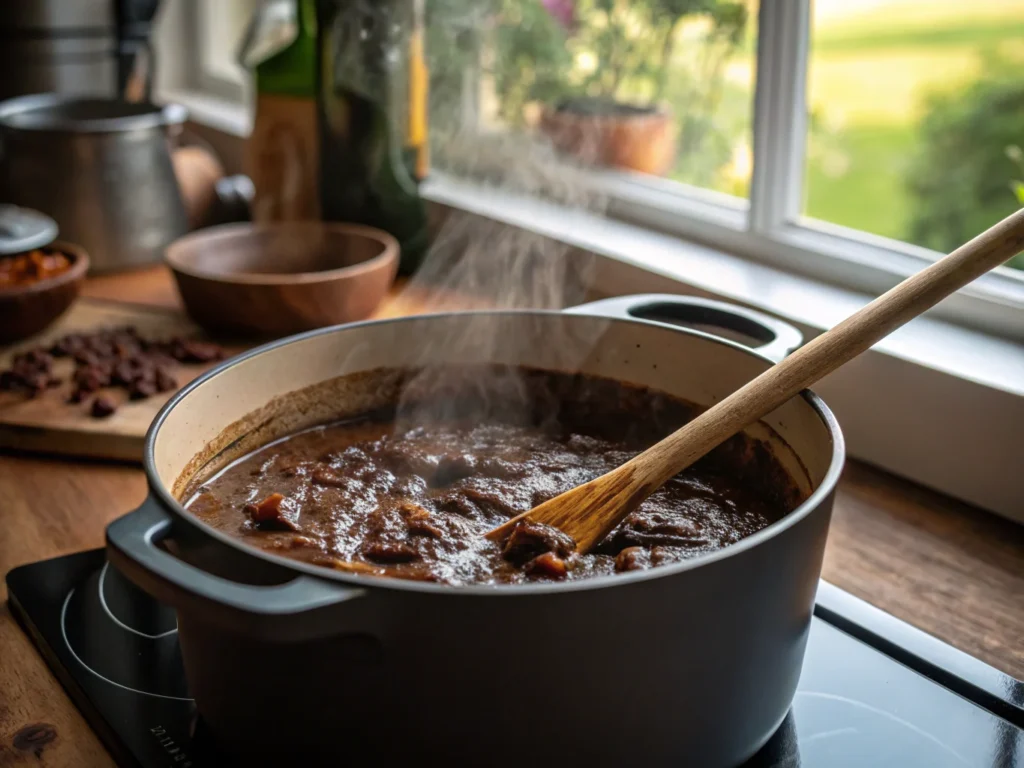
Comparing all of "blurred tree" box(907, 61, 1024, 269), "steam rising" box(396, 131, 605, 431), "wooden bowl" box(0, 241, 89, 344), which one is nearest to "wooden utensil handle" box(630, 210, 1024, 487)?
"steam rising" box(396, 131, 605, 431)

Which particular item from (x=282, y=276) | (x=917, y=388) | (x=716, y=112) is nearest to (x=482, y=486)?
(x=917, y=388)

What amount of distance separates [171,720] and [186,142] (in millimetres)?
1915

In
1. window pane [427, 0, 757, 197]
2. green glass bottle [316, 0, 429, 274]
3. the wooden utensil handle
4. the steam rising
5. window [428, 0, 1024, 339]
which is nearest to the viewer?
the wooden utensil handle

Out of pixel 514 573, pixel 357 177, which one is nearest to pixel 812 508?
pixel 514 573

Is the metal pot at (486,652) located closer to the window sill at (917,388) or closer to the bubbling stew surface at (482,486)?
the bubbling stew surface at (482,486)

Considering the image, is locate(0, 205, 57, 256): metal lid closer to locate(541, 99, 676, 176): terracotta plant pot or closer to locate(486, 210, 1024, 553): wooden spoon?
locate(541, 99, 676, 176): terracotta plant pot

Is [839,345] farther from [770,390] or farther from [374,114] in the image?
[374,114]

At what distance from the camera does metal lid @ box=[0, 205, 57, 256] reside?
1427mm

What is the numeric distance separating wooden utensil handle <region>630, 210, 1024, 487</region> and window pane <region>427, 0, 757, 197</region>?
1.00m

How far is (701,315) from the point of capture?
3.13ft

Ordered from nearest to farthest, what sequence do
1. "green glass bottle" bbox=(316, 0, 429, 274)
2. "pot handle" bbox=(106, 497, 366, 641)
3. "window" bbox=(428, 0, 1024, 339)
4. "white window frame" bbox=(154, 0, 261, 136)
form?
"pot handle" bbox=(106, 497, 366, 641) → "window" bbox=(428, 0, 1024, 339) → "green glass bottle" bbox=(316, 0, 429, 274) → "white window frame" bbox=(154, 0, 261, 136)

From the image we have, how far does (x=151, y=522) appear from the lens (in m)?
0.57

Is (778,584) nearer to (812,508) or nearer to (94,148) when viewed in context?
(812,508)

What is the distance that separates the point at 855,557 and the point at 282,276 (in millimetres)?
865
